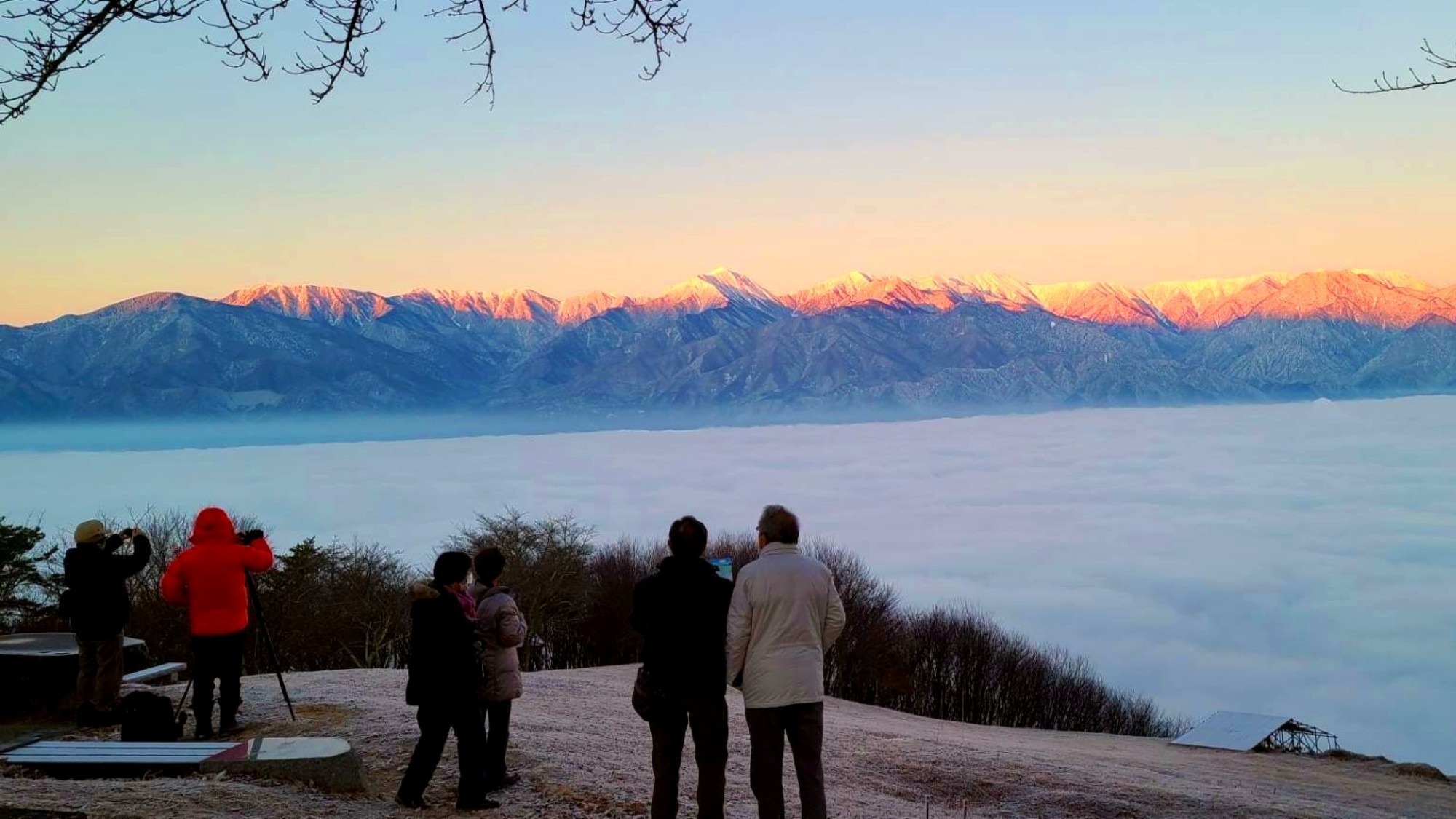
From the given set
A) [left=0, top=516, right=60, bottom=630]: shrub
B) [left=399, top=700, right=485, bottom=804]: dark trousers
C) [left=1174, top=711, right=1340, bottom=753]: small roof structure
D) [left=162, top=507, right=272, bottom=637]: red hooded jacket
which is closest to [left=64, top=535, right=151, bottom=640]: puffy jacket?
[left=162, top=507, right=272, bottom=637]: red hooded jacket

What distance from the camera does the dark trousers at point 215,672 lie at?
422 inches

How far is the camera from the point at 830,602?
7.86m

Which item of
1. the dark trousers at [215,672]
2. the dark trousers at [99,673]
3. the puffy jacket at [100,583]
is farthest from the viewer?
the dark trousers at [99,673]

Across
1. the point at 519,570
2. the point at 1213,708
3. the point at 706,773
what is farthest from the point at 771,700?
the point at 1213,708

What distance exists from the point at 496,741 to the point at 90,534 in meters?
4.76

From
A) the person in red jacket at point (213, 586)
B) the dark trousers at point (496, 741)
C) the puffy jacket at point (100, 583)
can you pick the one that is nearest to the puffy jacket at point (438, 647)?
the dark trousers at point (496, 741)

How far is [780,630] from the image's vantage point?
7.66m

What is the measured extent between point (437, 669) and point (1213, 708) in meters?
118

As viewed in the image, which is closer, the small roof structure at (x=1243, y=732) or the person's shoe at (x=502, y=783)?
the person's shoe at (x=502, y=783)

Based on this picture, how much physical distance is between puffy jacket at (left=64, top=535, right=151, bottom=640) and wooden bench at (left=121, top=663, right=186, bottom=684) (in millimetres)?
3038

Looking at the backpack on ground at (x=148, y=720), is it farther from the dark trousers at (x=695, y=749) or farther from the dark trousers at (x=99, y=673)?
the dark trousers at (x=695, y=749)

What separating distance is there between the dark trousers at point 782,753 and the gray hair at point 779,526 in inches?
44.9

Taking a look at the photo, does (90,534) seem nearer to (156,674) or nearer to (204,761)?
(204,761)

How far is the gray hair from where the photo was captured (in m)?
7.63
